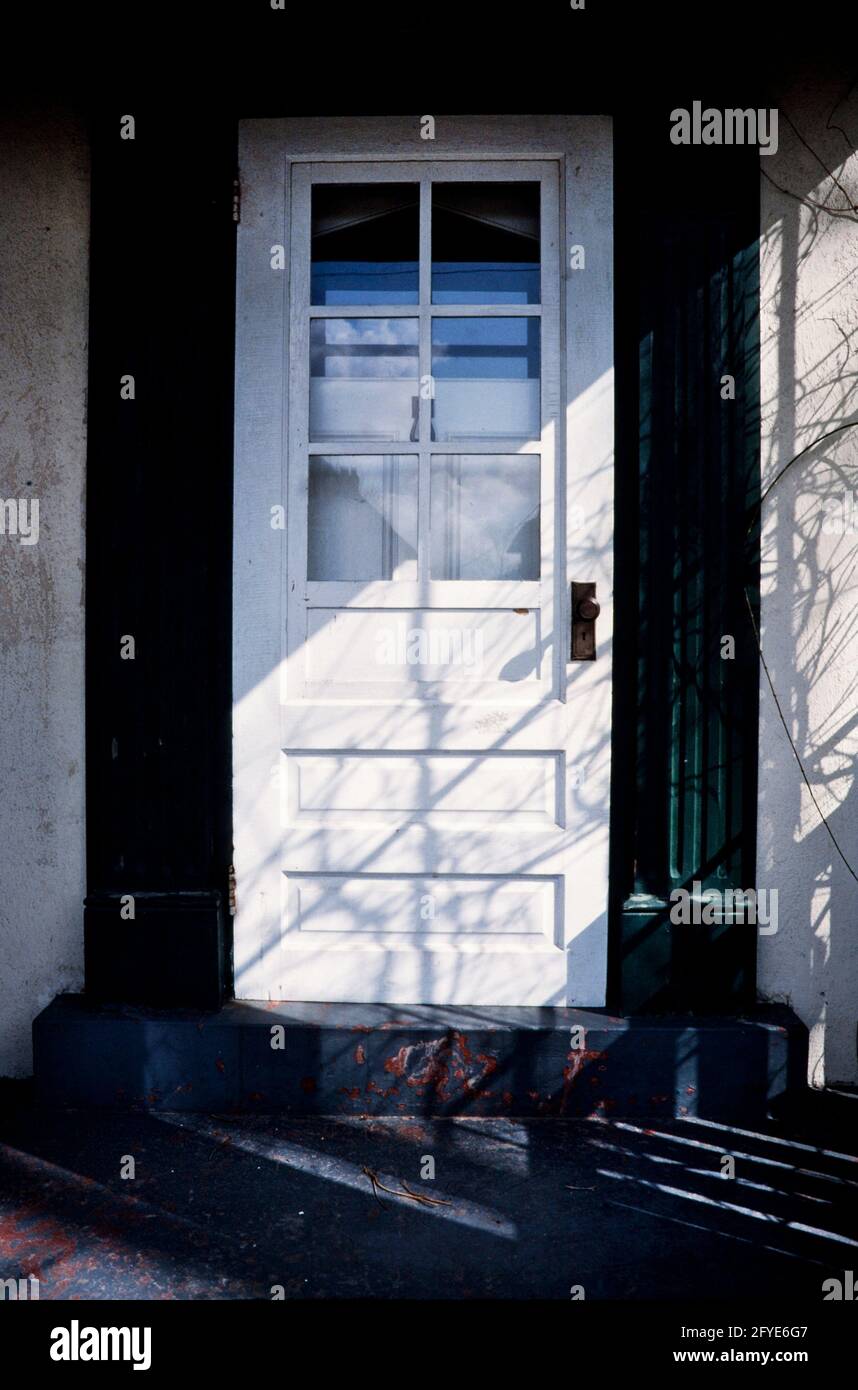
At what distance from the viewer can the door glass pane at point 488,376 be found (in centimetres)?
316

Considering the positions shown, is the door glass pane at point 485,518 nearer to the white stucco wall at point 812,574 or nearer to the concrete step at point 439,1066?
the white stucco wall at point 812,574

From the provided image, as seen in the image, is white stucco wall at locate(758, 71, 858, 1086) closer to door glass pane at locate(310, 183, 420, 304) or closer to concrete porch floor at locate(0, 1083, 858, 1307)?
concrete porch floor at locate(0, 1083, 858, 1307)

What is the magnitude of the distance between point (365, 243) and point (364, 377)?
Result: 1.48 feet

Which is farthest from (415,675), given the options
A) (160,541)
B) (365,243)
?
(365,243)

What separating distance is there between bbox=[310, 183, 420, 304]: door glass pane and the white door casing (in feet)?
0.16

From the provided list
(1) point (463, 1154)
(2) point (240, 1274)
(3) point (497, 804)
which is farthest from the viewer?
(3) point (497, 804)

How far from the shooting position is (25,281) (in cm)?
315

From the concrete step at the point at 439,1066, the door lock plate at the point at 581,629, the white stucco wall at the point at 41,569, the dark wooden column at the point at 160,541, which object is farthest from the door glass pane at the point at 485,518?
the concrete step at the point at 439,1066

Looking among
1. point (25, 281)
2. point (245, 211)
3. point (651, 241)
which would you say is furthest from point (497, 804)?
point (25, 281)

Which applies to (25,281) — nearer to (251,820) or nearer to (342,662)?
(342,662)

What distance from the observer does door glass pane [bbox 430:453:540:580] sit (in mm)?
3160

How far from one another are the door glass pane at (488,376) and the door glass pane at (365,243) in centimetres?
21

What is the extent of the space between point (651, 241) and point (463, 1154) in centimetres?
288

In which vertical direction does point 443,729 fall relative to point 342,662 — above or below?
below
